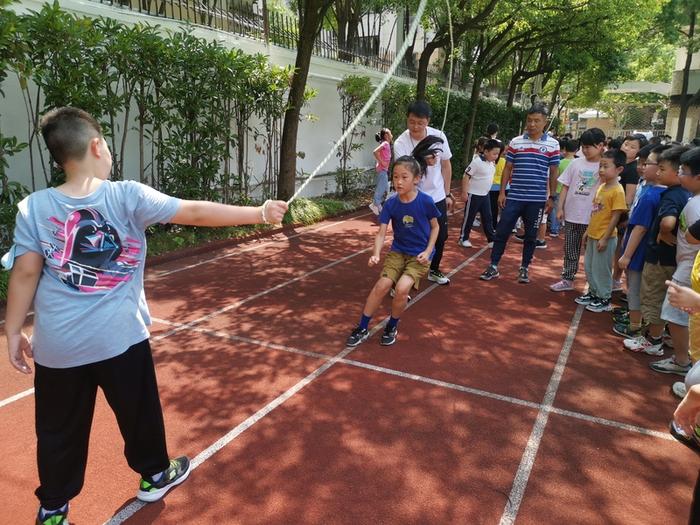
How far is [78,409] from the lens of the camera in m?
2.26

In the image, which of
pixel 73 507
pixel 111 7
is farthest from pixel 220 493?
pixel 111 7

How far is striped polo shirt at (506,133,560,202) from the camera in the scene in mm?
5930

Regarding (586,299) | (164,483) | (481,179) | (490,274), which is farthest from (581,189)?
(164,483)

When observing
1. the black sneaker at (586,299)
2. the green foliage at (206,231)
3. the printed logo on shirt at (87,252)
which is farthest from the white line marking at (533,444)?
the green foliage at (206,231)

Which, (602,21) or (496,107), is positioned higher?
(602,21)

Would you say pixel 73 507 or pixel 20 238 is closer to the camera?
pixel 20 238

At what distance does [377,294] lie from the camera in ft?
14.4

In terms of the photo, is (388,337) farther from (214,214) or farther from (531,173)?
(531,173)

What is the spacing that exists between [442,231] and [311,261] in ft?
7.22

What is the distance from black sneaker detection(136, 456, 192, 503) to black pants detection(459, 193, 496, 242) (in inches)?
251

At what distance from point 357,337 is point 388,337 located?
0.28m

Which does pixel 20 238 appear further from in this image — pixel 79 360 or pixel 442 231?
pixel 442 231

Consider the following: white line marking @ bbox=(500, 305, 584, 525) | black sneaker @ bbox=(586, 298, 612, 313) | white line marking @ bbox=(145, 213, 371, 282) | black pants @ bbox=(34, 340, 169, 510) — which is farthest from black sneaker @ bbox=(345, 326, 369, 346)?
white line marking @ bbox=(145, 213, 371, 282)

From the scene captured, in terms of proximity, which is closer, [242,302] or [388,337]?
[388,337]
